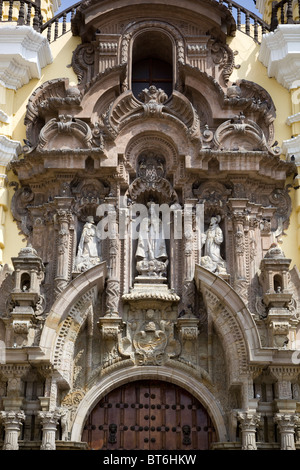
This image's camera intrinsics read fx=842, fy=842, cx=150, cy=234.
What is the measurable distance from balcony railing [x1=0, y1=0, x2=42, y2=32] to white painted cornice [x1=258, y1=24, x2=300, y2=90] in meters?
4.85

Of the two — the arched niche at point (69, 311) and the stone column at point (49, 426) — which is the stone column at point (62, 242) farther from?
the stone column at point (49, 426)

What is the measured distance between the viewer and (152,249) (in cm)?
1600

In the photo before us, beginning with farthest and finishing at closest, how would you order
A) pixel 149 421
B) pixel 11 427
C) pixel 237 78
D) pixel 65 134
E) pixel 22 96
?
pixel 237 78, pixel 22 96, pixel 65 134, pixel 149 421, pixel 11 427

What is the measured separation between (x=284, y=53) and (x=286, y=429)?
7.57m

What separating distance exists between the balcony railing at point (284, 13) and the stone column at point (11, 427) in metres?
9.59

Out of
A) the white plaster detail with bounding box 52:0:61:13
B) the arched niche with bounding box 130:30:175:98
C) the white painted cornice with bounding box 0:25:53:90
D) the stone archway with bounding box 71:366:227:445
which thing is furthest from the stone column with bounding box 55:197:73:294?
the white plaster detail with bounding box 52:0:61:13

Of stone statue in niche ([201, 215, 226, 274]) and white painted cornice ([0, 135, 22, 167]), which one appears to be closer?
stone statue in niche ([201, 215, 226, 274])

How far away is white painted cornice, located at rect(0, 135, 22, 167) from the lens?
16562 millimetres

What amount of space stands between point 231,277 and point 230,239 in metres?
0.82

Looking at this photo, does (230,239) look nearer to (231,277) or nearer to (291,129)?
(231,277)

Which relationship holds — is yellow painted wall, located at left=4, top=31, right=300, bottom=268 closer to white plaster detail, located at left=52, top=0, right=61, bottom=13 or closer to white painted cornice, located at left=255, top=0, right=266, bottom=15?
white painted cornice, located at left=255, top=0, right=266, bottom=15

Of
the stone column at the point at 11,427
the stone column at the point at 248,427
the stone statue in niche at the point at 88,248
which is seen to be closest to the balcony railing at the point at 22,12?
the stone statue in niche at the point at 88,248

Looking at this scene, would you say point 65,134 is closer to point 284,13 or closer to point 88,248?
point 88,248

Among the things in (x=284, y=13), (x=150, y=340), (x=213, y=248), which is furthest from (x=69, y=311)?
(x=284, y=13)
